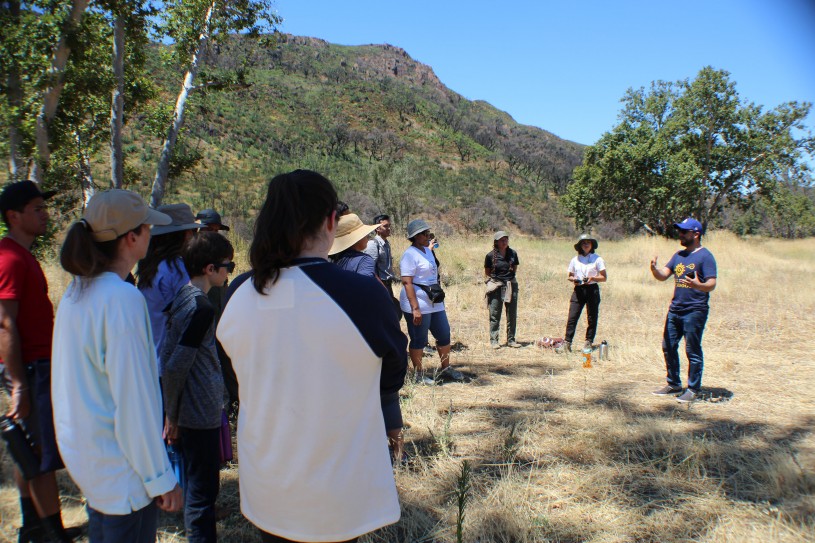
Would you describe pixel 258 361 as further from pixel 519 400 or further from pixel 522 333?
pixel 522 333

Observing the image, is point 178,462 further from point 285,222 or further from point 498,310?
point 498,310

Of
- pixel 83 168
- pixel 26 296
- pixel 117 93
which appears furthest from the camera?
pixel 83 168

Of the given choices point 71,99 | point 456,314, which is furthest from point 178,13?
point 456,314

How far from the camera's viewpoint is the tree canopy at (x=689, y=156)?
2992cm

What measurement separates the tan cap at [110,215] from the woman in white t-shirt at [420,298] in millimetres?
3766

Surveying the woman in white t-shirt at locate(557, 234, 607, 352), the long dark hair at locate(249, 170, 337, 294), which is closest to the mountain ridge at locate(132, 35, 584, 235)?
the woman in white t-shirt at locate(557, 234, 607, 352)

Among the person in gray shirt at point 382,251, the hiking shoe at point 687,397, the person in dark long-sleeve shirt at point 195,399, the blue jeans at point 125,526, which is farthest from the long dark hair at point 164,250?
the hiking shoe at point 687,397

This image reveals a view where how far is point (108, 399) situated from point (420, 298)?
13.4ft

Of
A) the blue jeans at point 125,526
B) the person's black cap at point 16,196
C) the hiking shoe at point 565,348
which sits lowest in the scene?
the hiking shoe at point 565,348

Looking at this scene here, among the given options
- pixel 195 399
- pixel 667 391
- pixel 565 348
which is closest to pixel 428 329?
pixel 667 391

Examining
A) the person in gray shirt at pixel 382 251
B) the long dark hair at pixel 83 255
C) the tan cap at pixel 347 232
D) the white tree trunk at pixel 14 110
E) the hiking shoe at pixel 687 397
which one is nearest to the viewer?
the long dark hair at pixel 83 255

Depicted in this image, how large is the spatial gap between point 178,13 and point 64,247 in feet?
40.6

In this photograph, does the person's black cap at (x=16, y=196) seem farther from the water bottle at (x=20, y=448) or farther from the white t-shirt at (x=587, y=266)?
the white t-shirt at (x=587, y=266)

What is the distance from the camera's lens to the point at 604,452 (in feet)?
13.2
